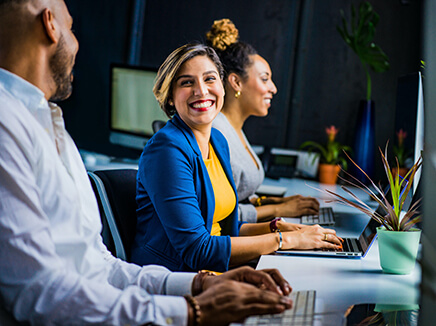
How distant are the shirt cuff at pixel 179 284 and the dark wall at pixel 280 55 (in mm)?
2655

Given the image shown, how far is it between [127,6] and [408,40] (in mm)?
2145

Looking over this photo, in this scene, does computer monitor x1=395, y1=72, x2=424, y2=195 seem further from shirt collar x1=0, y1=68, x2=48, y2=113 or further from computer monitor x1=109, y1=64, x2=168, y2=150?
computer monitor x1=109, y1=64, x2=168, y2=150

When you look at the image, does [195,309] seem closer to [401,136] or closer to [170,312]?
[170,312]

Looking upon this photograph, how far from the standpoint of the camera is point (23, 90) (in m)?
0.97

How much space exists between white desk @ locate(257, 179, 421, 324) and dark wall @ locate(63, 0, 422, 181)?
2.10m

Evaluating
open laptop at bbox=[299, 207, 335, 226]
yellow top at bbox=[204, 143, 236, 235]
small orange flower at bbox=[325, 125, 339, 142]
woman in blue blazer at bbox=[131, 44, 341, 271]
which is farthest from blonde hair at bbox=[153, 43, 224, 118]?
small orange flower at bbox=[325, 125, 339, 142]

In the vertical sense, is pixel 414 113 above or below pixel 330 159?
above

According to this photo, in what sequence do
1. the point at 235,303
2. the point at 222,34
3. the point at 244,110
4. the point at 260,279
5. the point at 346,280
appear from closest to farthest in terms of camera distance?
the point at 235,303
the point at 260,279
the point at 346,280
the point at 222,34
the point at 244,110

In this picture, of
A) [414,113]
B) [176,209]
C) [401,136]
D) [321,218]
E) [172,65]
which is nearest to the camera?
[176,209]

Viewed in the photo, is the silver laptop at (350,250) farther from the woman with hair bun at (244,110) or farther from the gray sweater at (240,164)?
the gray sweater at (240,164)

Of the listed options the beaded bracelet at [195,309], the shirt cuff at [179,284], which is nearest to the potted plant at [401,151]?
the shirt cuff at [179,284]

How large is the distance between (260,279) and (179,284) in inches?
7.9

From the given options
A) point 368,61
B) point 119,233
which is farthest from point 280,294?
point 368,61

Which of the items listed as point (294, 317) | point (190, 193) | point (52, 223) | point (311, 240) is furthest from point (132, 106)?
point (294, 317)
